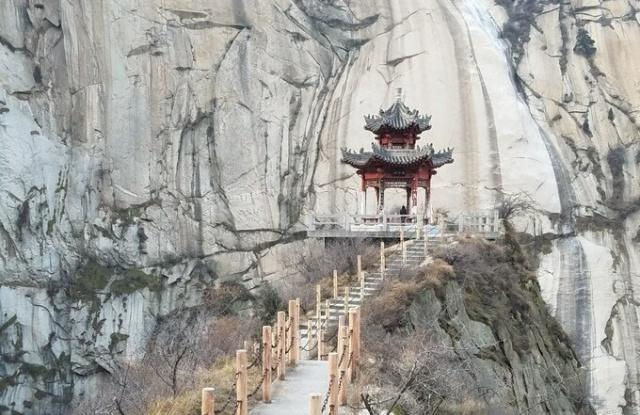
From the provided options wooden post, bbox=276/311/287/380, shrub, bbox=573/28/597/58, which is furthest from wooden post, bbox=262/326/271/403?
shrub, bbox=573/28/597/58

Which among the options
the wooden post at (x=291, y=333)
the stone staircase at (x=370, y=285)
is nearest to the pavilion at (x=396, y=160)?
the stone staircase at (x=370, y=285)

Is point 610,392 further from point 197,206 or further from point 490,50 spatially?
point 197,206

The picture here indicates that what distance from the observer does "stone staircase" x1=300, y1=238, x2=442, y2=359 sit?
1070 cm

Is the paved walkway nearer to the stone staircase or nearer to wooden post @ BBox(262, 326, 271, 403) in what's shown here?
wooden post @ BBox(262, 326, 271, 403)

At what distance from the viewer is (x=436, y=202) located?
2925cm

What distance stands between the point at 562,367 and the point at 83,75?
75.9ft

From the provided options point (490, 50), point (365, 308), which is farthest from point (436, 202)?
point (365, 308)

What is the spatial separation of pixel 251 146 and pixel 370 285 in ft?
60.4

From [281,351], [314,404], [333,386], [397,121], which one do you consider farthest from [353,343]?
[397,121]

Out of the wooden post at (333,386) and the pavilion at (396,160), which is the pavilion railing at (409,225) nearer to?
the pavilion at (396,160)

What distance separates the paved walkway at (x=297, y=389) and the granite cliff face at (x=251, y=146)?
18.3 meters

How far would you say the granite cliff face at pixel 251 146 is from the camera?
86.9 ft

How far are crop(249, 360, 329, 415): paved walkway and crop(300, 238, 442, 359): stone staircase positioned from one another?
4.04ft

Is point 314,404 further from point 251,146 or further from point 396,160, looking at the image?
point 251,146
